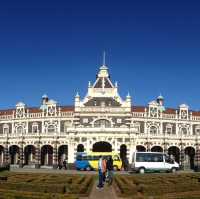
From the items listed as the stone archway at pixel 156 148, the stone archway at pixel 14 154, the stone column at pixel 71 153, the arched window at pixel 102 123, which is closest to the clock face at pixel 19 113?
the stone archway at pixel 14 154

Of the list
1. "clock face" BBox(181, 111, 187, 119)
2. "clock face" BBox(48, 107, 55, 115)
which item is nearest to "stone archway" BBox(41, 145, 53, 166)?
"clock face" BBox(48, 107, 55, 115)

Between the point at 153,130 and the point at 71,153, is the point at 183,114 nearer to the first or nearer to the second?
the point at 153,130

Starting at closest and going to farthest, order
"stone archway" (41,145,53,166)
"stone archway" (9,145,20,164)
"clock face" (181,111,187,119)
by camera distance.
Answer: "stone archway" (41,145,53,166)
"stone archway" (9,145,20,164)
"clock face" (181,111,187,119)

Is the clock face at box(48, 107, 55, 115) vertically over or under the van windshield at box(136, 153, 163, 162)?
over

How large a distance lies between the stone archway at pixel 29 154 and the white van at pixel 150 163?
34.7 meters

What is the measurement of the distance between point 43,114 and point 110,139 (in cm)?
1852

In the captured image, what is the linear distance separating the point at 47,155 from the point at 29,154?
3669mm

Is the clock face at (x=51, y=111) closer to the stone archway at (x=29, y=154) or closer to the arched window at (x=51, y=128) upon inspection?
the arched window at (x=51, y=128)

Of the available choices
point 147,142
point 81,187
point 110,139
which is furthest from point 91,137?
point 81,187

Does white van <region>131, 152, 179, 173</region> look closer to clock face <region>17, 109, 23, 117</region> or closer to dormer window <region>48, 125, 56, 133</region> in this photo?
dormer window <region>48, 125, 56, 133</region>

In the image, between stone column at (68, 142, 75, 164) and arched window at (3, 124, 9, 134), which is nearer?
stone column at (68, 142, 75, 164)

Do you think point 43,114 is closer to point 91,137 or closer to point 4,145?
point 4,145

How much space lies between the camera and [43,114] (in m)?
78.5

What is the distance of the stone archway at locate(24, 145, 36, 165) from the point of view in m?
75.8
